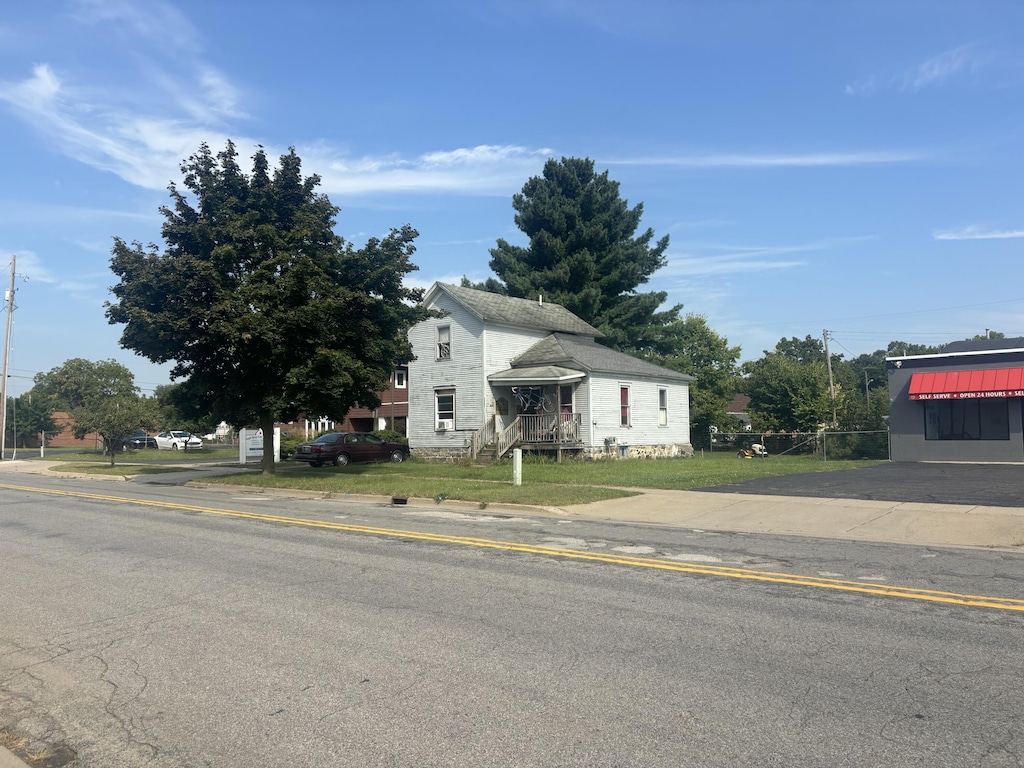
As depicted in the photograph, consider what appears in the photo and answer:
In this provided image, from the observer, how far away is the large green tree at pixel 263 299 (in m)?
21.9

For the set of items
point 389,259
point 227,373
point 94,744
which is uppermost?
point 389,259

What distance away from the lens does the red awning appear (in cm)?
2747

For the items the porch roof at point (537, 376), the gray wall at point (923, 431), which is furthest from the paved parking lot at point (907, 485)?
the porch roof at point (537, 376)

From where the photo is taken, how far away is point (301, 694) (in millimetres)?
4996

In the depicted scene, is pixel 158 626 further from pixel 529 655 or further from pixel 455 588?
pixel 529 655

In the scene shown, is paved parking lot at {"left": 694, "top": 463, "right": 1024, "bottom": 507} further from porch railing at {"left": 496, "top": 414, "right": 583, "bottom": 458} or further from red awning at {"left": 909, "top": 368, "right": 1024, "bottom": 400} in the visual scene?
porch railing at {"left": 496, "top": 414, "right": 583, "bottom": 458}

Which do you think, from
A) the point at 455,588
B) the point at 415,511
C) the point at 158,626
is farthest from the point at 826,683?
the point at 415,511

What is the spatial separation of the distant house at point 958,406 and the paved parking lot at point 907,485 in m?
3.97

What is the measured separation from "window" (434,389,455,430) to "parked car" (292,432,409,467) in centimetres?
268

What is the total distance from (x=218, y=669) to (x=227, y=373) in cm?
2064

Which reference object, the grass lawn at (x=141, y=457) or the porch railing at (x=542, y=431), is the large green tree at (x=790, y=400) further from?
the grass lawn at (x=141, y=457)

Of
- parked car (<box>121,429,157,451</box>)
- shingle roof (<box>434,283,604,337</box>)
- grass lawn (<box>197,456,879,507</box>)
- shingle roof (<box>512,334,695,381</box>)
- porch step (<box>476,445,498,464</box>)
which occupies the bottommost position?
grass lawn (<box>197,456,879,507</box>)

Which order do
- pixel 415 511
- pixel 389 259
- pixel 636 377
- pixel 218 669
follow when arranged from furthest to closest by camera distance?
pixel 636 377 < pixel 389 259 < pixel 415 511 < pixel 218 669

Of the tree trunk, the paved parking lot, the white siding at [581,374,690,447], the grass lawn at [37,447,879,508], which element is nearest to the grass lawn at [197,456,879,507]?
the grass lawn at [37,447,879,508]
